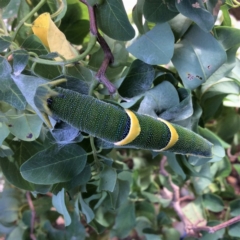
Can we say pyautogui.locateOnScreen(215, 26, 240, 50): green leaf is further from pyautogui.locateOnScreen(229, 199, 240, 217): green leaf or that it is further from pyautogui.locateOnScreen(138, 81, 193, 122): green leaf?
pyautogui.locateOnScreen(229, 199, 240, 217): green leaf

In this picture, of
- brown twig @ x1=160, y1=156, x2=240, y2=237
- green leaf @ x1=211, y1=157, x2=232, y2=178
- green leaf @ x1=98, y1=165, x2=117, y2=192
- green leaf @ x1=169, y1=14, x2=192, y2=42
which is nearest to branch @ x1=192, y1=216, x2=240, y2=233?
brown twig @ x1=160, y1=156, x2=240, y2=237

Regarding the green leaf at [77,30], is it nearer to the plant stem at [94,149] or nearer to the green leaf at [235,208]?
the plant stem at [94,149]

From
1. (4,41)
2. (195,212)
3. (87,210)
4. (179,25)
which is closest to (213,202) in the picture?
(195,212)

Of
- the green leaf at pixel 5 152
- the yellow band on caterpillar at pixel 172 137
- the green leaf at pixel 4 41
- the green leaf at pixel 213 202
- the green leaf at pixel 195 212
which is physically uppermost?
the green leaf at pixel 4 41

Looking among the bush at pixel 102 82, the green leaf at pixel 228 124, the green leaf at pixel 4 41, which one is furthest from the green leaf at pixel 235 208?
the green leaf at pixel 4 41

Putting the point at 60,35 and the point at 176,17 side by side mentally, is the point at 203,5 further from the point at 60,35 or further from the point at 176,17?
the point at 60,35
